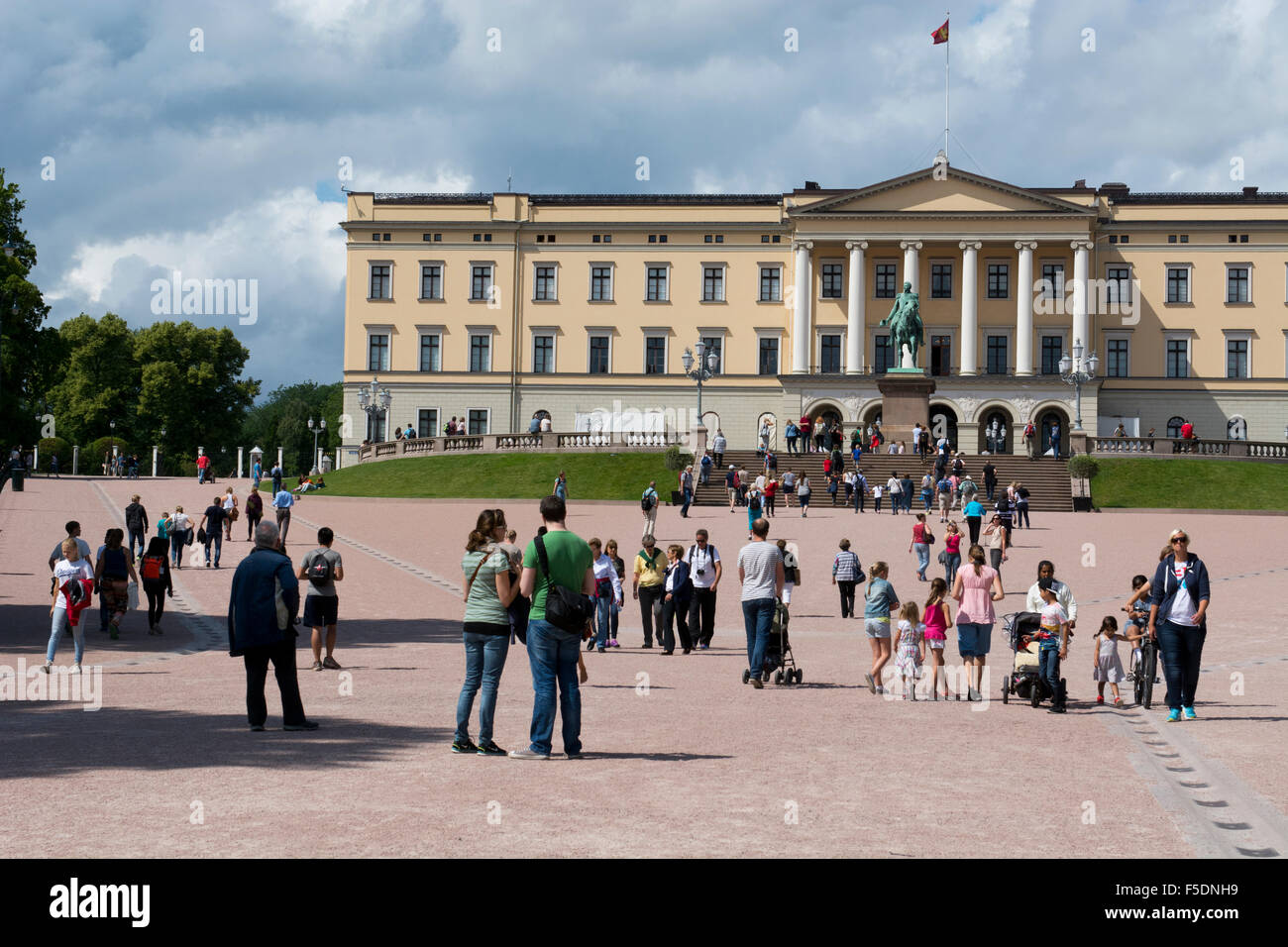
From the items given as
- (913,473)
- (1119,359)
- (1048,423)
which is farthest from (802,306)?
(913,473)

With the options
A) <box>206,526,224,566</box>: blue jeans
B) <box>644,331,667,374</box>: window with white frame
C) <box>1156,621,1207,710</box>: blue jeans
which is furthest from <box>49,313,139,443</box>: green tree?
<box>1156,621,1207,710</box>: blue jeans

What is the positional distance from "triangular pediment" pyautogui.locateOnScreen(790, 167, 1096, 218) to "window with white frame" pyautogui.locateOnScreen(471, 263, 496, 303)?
60.2 feet

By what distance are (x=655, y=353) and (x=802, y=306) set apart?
958 cm

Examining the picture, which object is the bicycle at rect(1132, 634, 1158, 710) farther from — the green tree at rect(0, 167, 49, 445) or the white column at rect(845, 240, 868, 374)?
the white column at rect(845, 240, 868, 374)

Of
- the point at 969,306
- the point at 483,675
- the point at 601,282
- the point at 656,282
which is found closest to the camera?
the point at 483,675

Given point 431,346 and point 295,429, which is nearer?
point 431,346

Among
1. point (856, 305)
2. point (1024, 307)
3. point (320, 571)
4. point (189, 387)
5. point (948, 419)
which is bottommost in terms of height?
point (320, 571)

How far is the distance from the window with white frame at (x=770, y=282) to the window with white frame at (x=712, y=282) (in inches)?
91.3

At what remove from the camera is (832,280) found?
8444 centimetres

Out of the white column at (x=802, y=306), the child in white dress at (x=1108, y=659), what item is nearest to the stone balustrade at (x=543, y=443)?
the white column at (x=802, y=306)

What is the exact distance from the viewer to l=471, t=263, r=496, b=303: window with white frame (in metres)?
87.1

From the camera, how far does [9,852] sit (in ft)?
26.1

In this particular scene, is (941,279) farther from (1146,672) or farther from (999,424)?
(1146,672)
